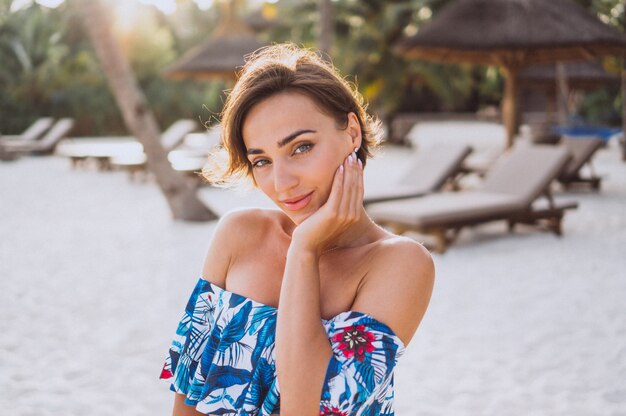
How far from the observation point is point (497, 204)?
6.94 metres

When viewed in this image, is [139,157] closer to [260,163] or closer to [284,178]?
[260,163]

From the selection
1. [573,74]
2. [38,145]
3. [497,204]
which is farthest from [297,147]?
[38,145]

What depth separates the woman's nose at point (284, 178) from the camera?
136 cm

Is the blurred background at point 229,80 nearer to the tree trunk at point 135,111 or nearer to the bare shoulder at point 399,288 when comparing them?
the tree trunk at point 135,111

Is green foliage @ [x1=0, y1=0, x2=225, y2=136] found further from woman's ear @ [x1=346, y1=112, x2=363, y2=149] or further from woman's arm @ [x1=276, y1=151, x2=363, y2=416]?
woman's arm @ [x1=276, y1=151, x2=363, y2=416]

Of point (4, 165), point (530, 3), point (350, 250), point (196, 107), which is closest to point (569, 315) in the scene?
point (350, 250)

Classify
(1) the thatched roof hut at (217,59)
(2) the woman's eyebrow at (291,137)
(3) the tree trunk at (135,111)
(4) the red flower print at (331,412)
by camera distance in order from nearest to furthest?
(4) the red flower print at (331,412)
(2) the woman's eyebrow at (291,137)
(3) the tree trunk at (135,111)
(1) the thatched roof hut at (217,59)

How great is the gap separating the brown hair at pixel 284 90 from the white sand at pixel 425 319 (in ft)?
7.22

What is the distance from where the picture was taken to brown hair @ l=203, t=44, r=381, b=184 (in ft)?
4.48

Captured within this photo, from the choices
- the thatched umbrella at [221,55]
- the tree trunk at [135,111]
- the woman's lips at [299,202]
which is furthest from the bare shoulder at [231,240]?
the thatched umbrella at [221,55]

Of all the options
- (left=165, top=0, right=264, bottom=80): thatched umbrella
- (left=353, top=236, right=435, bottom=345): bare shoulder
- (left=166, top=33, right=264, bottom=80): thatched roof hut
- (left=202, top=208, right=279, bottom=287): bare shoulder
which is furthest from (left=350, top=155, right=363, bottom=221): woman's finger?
(left=166, top=33, right=264, bottom=80): thatched roof hut

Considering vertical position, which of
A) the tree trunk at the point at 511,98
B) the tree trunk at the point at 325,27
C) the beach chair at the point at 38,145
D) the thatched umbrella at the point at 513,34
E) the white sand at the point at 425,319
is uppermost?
the beach chair at the point at 38,145

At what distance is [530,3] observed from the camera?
36.0ft

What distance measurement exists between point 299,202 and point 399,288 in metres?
0.28
